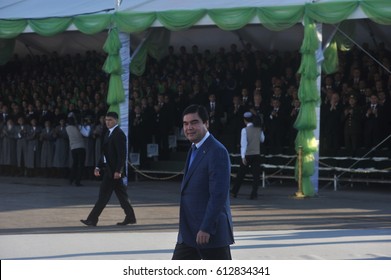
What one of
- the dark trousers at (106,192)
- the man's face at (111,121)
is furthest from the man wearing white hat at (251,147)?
the man's face at (111,121)

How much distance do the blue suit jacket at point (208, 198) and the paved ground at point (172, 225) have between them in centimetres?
321

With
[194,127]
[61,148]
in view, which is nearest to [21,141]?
[61,148]

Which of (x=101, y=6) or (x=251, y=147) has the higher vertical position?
(x=101, y=6)

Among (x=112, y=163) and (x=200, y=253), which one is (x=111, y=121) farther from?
(x=200, y=253)

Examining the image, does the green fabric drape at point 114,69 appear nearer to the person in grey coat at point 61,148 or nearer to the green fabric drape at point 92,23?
the green fabric drape at point 92,23

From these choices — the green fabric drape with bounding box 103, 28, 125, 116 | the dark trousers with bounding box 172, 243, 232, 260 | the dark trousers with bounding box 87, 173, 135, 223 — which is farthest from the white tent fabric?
the dark trousers with bounding box 172, 243, 232, 260

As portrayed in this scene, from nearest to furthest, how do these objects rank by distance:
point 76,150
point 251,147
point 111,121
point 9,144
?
point 111,121 < point 251,147 < point 76,150 < point 9,144

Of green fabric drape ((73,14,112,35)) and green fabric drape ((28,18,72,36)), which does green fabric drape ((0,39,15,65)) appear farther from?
green fabric drape ((73,14,112,35))

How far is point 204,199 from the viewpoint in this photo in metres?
6.90

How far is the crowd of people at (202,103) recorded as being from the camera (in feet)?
67.8

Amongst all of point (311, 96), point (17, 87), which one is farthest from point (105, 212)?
point (17, 87)

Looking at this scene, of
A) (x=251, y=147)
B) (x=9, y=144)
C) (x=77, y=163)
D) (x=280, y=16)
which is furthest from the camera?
(x=9, y=144)

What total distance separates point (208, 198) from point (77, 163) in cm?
1545

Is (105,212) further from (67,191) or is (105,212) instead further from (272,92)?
(272,92)
